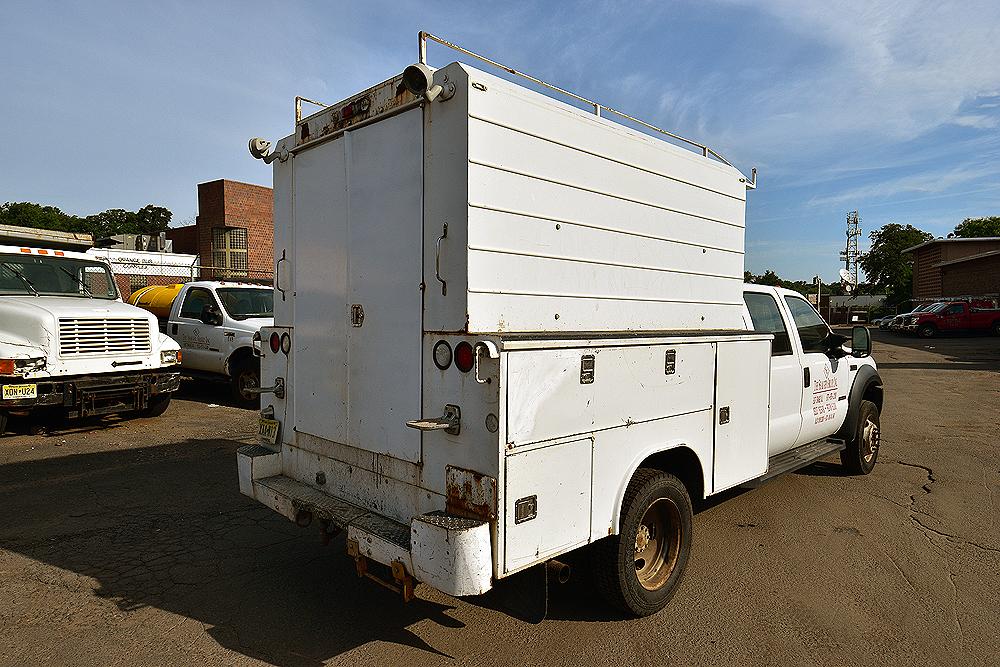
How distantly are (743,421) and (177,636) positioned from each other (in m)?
3.71

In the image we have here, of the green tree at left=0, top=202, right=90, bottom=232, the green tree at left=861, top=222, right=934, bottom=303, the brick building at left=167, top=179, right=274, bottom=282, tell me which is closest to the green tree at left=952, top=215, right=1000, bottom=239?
the green tree at left=861, top=222, right=934, bottom=303

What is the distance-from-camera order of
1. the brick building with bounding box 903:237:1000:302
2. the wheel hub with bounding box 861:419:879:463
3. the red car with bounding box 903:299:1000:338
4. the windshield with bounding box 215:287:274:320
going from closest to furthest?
the wheel hub with bounding box 861:419:879:463, the windshield with bounding box 215:287:274:320, the red car with bounding box 903:299:1000:338, the brick building with bounding box 903:237:1000:302

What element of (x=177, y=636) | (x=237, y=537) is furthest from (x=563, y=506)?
(x=237, y=537)

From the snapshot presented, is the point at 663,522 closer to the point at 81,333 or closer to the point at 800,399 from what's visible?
the point at 800,399

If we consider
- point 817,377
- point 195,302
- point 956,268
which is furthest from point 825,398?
point 956,268

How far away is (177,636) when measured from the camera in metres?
3.50

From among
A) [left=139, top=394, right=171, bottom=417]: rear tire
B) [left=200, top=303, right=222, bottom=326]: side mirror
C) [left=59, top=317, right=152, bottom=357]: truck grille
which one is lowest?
[left=139, top=394, right=171, bottom=417]: rear tire

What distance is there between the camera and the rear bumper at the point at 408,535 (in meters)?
2.75

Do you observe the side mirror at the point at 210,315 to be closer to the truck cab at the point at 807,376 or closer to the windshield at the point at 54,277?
the windshield at the point at 54,277

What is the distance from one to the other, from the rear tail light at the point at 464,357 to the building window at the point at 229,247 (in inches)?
904

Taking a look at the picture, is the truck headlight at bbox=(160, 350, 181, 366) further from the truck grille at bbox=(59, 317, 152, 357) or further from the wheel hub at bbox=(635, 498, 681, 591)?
the wheel hub at bbox=(635, 498, 681, 591)

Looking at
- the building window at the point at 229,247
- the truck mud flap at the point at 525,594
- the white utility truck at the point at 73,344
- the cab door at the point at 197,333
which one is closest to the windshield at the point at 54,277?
the white utility truck at the point at 73,344

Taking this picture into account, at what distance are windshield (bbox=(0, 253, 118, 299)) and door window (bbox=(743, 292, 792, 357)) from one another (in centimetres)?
942

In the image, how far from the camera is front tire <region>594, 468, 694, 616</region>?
11.5ft
